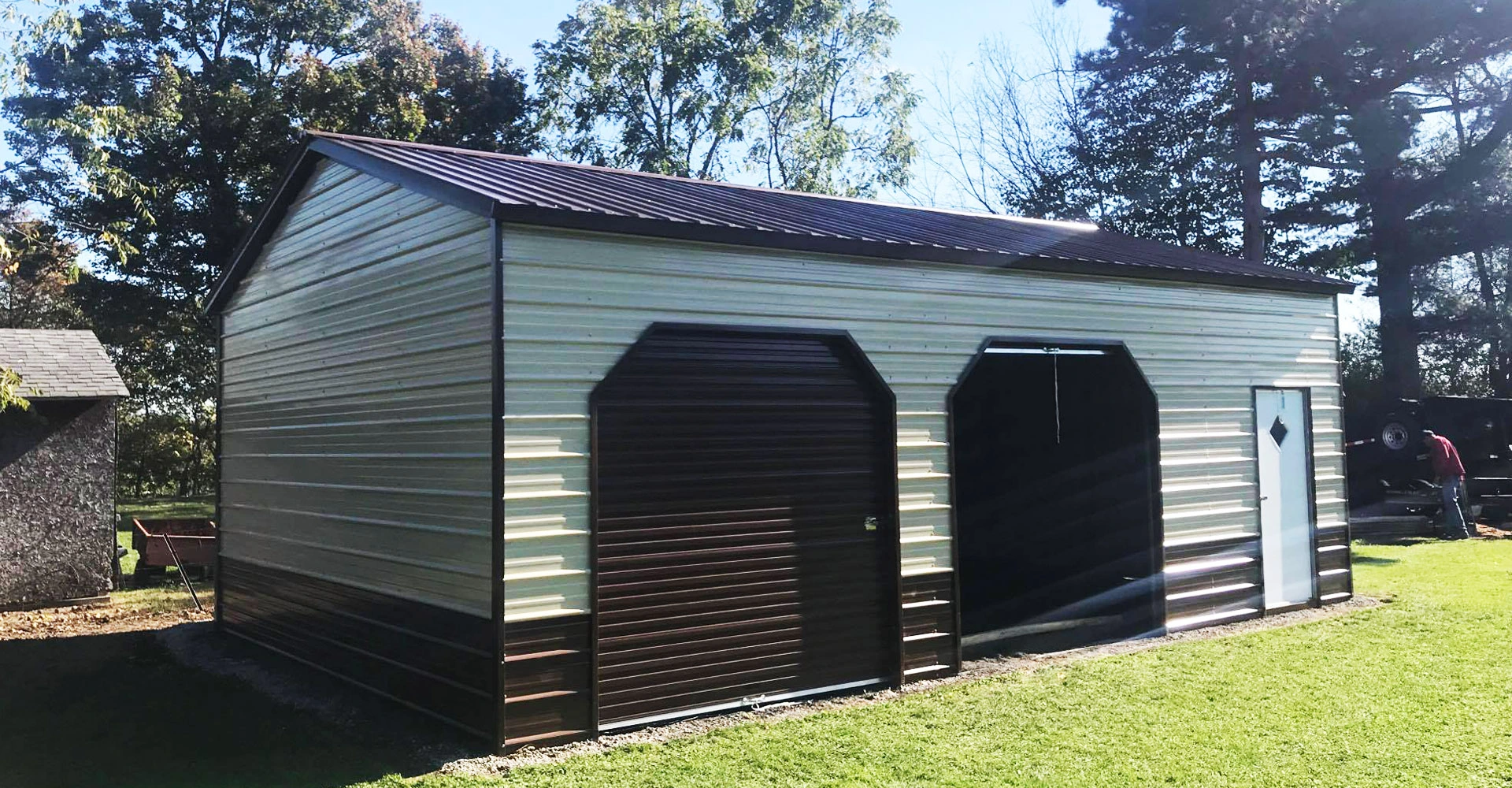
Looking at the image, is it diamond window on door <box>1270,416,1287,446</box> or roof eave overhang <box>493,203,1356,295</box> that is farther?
diamond window on door <box>1270,416,1287,446</box>

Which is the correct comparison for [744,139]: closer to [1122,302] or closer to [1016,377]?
[1016,377]

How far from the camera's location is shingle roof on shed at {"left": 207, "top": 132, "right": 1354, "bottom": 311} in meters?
6.29

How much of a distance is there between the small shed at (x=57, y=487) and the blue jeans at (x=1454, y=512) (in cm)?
1731

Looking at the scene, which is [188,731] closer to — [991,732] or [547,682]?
[547,682]

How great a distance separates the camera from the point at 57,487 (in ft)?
39.4

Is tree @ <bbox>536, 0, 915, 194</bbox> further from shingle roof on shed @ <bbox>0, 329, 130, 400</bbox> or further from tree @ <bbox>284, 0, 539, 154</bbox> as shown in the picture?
shingle roof on shed @ <bbox>0, 329, 130, 400</bbox>

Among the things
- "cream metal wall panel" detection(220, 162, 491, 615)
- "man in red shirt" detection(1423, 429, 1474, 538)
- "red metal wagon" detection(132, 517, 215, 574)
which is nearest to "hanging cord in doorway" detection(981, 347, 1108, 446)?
"cream metal wall panel" detection(220, 162, 491, 615)

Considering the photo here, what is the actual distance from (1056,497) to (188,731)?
23.6 ft

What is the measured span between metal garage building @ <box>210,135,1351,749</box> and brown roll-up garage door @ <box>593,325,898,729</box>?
2cm

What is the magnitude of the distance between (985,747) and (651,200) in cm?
398

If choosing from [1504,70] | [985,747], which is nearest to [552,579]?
[985,747]

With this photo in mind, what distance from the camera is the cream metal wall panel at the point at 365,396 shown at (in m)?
6.13

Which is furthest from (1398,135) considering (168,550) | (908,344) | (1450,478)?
(168,550)

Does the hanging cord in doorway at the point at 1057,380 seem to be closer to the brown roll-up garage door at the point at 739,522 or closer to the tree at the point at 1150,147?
the brown roll-up garage door at the point at 739,522
